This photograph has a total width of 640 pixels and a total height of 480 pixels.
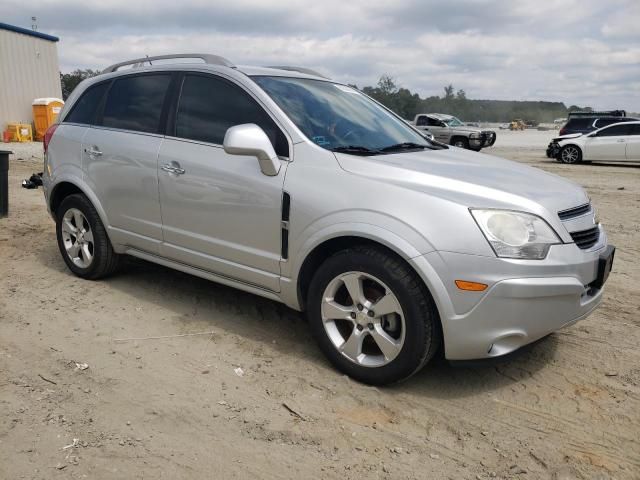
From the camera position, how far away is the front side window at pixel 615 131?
17.9 meters

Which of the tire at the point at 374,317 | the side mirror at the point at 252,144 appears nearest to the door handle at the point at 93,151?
the side mirror at the point at 252,144

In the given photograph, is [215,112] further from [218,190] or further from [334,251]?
[334,251]

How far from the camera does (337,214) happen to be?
10.6 ft

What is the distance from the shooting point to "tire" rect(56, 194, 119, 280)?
15.8 ft

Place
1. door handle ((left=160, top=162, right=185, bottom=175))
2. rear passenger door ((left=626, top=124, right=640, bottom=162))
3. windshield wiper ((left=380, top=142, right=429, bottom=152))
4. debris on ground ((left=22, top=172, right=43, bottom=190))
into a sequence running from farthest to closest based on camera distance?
rear passenger door ((left=626, top=124, right=640, bottom=162)), debris on ground ((left=22, top=172, right=43, bottom=190)), door handle ((left=160, top=162, right=185, bottom=175)), windshield wiper ((left=380, top=142, right=429, bottom=152))

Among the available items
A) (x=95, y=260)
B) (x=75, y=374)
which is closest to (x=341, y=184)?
(x=75, y=374)

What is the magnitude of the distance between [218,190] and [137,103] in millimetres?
1344

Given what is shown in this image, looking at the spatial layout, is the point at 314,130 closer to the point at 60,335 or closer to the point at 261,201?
the point at 261,201

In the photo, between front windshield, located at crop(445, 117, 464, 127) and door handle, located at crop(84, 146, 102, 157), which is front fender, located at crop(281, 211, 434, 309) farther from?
front windshield, located at crop(445, 117, 464, 127)

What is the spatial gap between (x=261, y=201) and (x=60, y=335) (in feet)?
5.58

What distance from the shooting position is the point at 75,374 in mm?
3357

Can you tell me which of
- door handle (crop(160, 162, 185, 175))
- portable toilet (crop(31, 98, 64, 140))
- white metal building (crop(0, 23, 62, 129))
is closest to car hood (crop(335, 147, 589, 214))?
door handle (crop(160, 162, 185, 175))

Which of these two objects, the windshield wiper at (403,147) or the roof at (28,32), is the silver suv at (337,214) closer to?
the windshield wiper at (403,147)

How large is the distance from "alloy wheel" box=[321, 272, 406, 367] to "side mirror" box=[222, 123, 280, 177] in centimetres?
83
